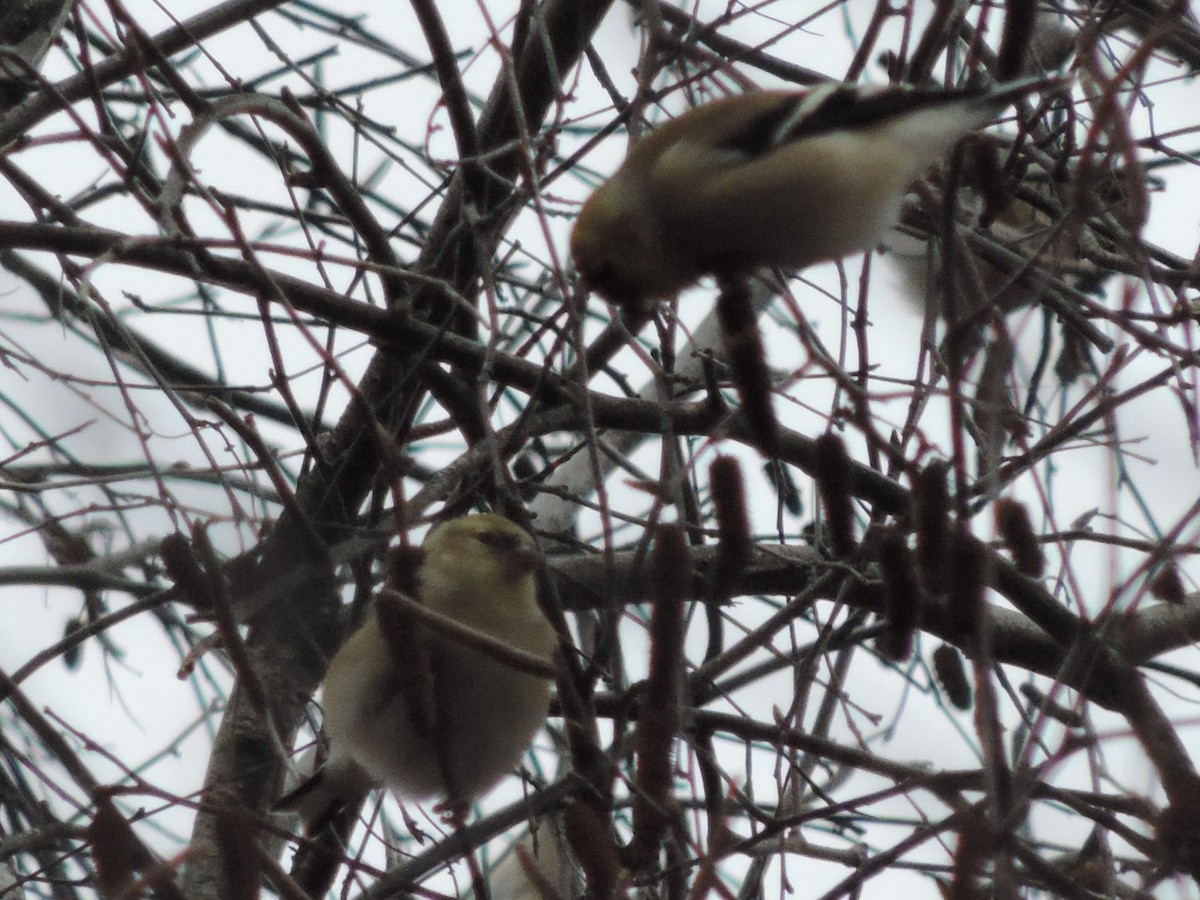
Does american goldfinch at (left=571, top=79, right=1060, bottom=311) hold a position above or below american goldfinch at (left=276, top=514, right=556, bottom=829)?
above

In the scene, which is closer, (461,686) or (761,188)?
(761,188)

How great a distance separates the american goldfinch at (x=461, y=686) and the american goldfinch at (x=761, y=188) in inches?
31.5

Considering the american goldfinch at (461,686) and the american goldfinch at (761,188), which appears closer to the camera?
the american goldfinch at (761,188)

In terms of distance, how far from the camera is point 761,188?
314 centimetres

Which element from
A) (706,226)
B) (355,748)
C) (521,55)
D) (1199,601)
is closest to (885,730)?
(1199,601)

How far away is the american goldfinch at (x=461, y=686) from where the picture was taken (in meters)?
3.55

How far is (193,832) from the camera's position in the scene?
404 centimetres

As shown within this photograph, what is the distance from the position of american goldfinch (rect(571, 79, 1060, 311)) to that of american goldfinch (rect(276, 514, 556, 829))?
80 centimetres

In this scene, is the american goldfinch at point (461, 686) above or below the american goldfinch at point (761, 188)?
below

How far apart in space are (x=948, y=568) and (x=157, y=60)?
1966 millimetres

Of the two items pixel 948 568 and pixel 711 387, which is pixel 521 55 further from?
pixel 948 568

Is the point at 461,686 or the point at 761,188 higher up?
the point at 761,188

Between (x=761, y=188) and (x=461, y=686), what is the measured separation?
145 centimetres

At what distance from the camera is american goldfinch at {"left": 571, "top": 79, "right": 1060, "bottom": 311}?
10.3ft
